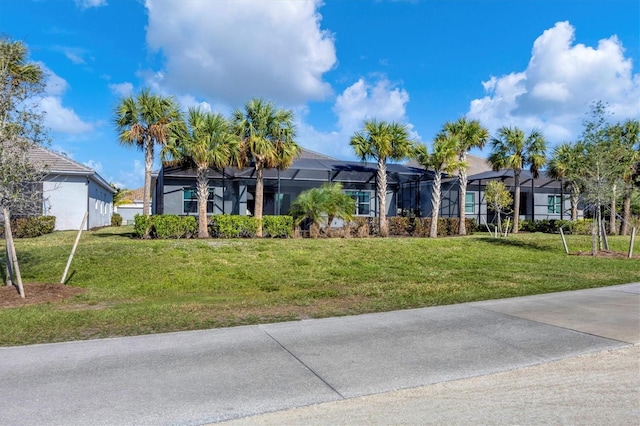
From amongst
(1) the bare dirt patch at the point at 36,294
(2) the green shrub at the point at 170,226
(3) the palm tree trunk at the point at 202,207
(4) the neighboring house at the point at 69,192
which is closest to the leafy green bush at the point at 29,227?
(4) the neighboring house at the point at 69,192

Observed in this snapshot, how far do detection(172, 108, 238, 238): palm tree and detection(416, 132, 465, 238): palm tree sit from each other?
9.69 metres

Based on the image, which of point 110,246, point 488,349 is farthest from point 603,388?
point 110,246

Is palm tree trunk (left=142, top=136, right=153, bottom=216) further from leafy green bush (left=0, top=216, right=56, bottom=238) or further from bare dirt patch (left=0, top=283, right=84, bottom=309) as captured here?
bare dirt patch (left=0, top=283, right=84, bottom=309)

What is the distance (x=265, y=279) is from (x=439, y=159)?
13.7 meters

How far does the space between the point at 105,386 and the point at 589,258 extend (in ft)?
50.2

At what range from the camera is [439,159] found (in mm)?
21859

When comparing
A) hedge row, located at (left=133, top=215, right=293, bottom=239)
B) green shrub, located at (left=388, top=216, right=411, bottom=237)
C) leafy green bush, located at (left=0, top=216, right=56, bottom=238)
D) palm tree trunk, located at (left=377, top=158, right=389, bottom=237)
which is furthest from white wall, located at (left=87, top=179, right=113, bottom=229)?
green shrub, located at (left=388, top=216, right=411, bottom=237)

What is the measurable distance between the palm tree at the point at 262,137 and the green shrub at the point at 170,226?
112 inches

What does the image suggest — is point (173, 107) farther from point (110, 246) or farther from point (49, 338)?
point (49, 338)

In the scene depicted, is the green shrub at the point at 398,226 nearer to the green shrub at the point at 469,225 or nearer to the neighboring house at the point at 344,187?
the neighboring house at the point at 344,187

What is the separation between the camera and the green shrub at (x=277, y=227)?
755 inches

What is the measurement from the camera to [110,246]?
14000 millimetres

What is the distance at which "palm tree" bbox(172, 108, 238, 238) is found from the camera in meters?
17.8

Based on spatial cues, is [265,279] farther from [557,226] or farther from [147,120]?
[557,226]
